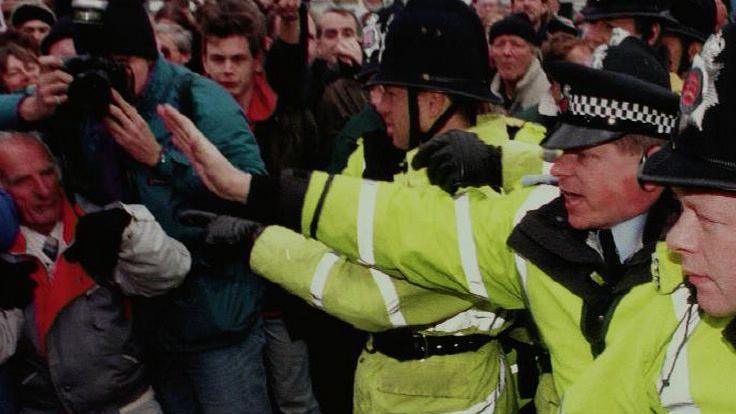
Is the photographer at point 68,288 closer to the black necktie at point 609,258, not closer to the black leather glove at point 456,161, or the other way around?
the black leather glove at point 456,161

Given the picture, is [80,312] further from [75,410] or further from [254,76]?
[254,76]

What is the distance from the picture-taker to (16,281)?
296 centimetres

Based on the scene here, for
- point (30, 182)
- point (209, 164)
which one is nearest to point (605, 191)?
point (209, 164)

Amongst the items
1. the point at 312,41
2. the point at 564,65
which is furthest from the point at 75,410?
the point at 312,41

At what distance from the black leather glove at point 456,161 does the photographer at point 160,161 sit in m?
1.22

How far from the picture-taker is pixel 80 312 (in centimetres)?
304

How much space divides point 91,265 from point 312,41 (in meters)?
2.92

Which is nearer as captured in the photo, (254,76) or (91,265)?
(91,265)

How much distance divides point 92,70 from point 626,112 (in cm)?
188

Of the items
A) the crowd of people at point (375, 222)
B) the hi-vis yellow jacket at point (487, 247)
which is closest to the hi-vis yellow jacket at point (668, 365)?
the crowd of people at point (375, 222)

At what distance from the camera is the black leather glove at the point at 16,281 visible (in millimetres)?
2934

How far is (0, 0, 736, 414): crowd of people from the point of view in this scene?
167cm

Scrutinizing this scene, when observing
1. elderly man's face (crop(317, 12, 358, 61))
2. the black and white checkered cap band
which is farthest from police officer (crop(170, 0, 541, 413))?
elderly man's face (crop(317, 12, 358, 61))

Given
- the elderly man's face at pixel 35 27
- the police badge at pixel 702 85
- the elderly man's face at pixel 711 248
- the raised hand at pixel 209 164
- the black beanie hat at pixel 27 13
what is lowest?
the elderly man's face at pixel 35 27
